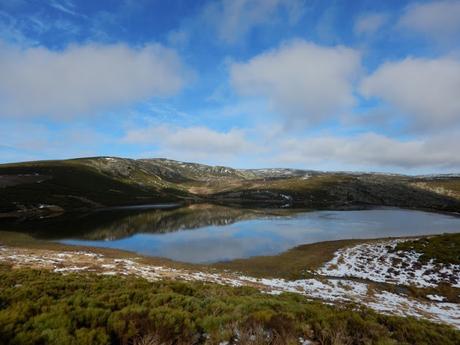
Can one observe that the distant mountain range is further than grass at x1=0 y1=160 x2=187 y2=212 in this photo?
Yes

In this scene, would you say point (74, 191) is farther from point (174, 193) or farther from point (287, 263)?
point (287, 263)

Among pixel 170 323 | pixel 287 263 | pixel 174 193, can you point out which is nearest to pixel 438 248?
pixel 287 263

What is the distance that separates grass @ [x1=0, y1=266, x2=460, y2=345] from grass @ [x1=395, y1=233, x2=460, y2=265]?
1110 inches

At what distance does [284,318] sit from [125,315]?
5368 mm

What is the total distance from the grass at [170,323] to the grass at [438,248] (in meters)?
28.2

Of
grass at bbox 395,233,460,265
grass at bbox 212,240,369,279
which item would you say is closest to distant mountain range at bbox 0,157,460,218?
grass at bbox 212,240,369,279

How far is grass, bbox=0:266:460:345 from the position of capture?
287 inches

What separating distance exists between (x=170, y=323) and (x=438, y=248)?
43.5 meters

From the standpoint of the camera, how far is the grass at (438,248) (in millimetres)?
35250

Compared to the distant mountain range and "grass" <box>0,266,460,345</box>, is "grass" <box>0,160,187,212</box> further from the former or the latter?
"grass" <box>0,266,460,345</box>

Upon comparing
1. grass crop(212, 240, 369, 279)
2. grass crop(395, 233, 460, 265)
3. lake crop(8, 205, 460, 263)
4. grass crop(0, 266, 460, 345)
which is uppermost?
grass crop(0, 266, 460, 345)

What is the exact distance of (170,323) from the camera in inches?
336

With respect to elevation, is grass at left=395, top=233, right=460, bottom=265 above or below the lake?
above

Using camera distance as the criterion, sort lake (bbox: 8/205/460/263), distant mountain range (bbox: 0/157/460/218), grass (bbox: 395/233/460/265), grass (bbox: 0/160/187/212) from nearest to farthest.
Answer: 1. grass (bbox: 395/233/460/265)
2. lake (bbox: 8/205/460/263)
3. grass (bbox: 0/160/187/212)
4. distant mountain range (bbox: 0/157/460/218)
